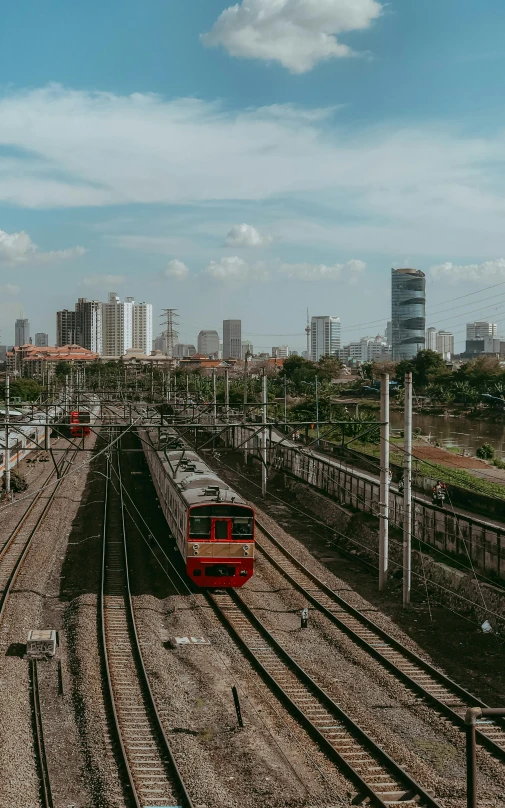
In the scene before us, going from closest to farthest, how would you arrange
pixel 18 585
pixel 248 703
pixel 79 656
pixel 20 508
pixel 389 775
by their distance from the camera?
pixel 389 775, pixel 248 703, pixel 79 656, pixel 18 585, pixel 20 508

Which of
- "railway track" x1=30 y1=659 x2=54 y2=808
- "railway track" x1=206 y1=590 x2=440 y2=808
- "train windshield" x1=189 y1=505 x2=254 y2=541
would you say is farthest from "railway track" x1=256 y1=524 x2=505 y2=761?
"railway track" x1=30 y1=659 x2=54 y2=808

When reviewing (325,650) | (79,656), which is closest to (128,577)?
(79,656)

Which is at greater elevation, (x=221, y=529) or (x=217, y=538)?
(x=221, y=529)

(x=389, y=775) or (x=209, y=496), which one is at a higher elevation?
(x=209, y=496)

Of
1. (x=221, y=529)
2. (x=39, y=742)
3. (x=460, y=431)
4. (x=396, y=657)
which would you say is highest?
(x=221, y=529)

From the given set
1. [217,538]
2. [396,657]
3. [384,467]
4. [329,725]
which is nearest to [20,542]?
[217,538]

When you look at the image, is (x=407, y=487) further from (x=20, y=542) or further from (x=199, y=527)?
(x=20, y=542)

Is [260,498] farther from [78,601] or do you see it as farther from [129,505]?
[78,601]
